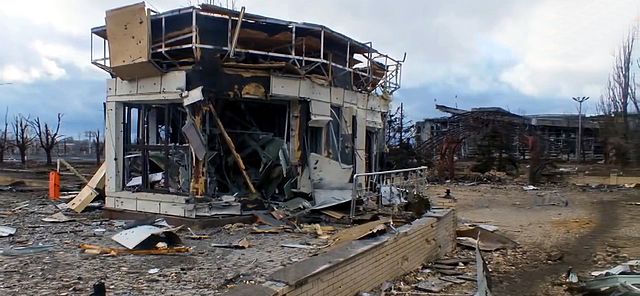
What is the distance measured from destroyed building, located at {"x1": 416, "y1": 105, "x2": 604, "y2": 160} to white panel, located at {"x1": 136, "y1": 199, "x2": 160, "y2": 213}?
25.0 m

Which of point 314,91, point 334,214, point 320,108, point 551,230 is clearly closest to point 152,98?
point 314,91

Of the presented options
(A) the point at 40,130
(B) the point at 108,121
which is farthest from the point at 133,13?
(A) the point at 40,130

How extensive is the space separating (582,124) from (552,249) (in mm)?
43386

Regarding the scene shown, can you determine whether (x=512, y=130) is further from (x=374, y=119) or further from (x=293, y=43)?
(x=293, y=43)

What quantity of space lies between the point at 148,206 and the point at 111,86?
280 cm

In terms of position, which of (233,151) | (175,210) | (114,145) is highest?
(114,145)

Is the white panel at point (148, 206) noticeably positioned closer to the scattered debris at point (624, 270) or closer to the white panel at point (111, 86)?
the white panel at point (111, 86)

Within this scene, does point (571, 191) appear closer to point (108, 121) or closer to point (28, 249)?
point (108, 121)

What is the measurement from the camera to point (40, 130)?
40031 millimetres

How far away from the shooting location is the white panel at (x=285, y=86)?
11.0 meters

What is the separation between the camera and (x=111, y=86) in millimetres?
11805

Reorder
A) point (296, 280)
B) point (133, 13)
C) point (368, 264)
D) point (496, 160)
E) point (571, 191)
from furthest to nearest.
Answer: point (496, 160), point (571, 191), point (133, 13), point (368, 264), point (296, 280)

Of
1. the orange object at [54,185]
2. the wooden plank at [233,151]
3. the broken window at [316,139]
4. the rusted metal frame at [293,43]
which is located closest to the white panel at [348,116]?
the broken window at [316,139]

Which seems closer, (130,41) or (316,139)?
(130,41)
